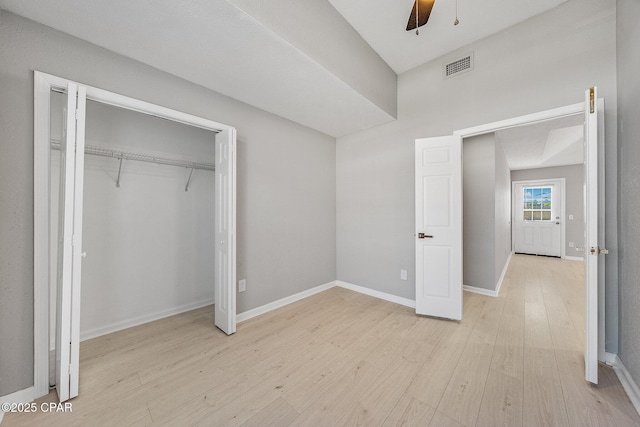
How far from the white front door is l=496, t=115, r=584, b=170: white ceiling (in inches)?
28.3

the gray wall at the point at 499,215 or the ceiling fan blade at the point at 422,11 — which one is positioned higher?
the ceiling fan blade at the point at 422,11

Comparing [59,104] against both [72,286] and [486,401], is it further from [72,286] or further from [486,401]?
[486,401]

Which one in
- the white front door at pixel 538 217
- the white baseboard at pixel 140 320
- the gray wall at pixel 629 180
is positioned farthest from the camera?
the white front door at pixel 538 217

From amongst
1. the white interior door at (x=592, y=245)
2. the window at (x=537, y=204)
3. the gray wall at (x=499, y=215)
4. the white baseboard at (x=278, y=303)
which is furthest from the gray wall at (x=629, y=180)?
the window at (x=537, y=204)

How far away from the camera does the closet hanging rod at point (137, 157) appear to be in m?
2.17

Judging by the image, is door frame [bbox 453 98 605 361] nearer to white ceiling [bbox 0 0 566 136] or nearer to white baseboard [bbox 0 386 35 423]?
white ceiling [bbox 0 0 566 136]

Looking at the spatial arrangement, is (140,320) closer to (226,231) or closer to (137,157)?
(226,231)

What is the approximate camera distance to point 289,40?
172cm

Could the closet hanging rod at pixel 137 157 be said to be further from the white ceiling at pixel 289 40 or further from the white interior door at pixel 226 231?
the white ceiling at pixel 289 40

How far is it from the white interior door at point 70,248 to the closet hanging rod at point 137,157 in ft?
2.43

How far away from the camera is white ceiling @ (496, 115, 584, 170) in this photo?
3443 mm

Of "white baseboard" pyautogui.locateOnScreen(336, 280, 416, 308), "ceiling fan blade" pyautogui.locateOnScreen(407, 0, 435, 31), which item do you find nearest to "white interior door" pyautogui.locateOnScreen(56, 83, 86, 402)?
"ceiling fan blade" pyautogui.locateOnScreen(407, 0, 435, 31)

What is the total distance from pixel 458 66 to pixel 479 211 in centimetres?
203

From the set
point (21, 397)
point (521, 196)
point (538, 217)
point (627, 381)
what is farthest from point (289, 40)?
Answer: point (538, 217)
